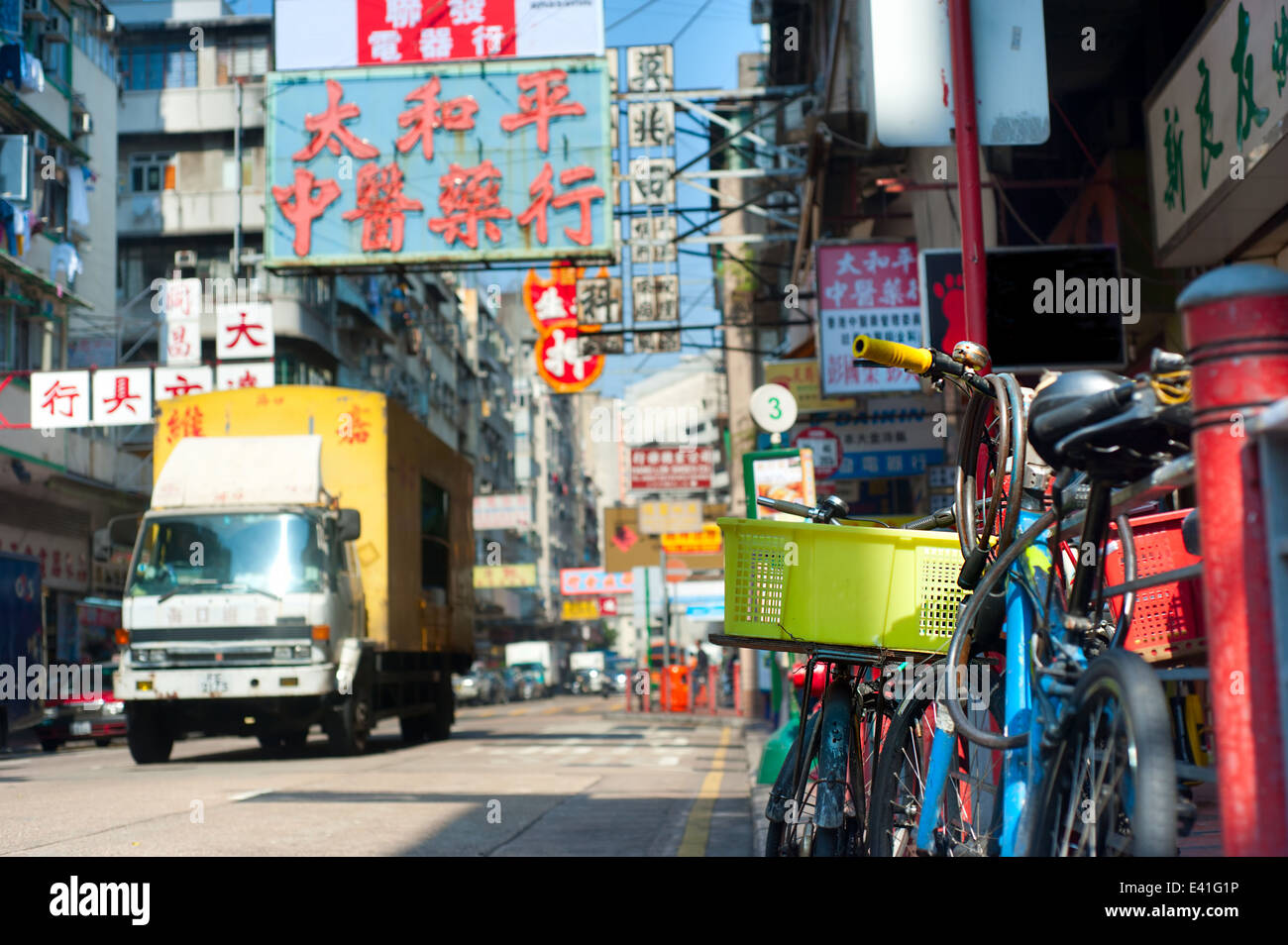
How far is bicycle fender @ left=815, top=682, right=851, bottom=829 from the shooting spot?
443 centimetres

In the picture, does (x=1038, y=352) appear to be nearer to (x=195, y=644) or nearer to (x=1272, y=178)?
(x=1272, y=178)

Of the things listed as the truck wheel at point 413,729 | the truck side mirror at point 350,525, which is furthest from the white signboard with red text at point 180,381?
the truck side mirror at point 350,525

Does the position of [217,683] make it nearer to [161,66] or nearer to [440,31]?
[440,31]

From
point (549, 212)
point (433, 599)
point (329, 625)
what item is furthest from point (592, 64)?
point (329, 625)

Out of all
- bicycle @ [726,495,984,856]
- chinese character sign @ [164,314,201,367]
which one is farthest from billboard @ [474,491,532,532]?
bicycle @ [726,495,984,856]

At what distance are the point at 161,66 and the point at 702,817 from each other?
145ft

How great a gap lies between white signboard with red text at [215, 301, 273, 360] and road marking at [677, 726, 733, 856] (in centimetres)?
1690

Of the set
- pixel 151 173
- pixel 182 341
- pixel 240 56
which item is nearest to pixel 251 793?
pixel 182 341

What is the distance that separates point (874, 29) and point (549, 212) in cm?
1228

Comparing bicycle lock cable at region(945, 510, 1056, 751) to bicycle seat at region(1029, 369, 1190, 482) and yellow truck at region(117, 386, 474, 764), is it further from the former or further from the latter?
yellow truck at region(117, 386, 474, 764)

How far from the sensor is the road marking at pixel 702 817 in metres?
7.62

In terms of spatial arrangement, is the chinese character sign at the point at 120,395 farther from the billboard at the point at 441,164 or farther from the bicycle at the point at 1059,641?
the bicycle at the point at 1059,641

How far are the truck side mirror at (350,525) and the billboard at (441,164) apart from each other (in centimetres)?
500

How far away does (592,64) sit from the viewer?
67.0ft
